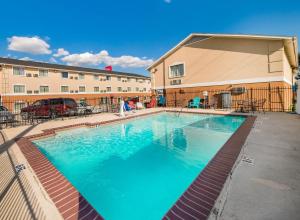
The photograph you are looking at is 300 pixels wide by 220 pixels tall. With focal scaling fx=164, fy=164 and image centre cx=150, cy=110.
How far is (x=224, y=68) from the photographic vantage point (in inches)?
626

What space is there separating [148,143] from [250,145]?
396 centimetres

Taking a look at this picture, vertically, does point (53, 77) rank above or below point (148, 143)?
above

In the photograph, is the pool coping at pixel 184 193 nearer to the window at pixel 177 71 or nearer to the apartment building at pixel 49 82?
the apartment building at pixel 49 82

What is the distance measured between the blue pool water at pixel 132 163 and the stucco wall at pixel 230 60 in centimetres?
822

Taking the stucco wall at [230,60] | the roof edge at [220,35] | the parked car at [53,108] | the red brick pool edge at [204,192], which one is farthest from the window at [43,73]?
the red brick pool edge at [204,192]

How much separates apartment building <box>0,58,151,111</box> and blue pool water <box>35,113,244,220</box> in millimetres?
9738

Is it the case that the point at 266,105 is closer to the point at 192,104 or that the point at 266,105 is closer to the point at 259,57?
the point at 259,57

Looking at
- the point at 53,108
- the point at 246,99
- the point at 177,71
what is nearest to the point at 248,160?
the point at 246,99

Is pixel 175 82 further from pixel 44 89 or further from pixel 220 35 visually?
pixel 44 89

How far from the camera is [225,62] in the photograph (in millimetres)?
15797

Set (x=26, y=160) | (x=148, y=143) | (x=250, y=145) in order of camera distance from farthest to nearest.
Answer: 1. (x=148, y=143)
2. (x=250, y=145)
3. (x=26, y=160)

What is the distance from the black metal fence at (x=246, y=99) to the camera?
13231 millimetres

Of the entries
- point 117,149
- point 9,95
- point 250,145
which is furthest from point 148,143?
point 9,95

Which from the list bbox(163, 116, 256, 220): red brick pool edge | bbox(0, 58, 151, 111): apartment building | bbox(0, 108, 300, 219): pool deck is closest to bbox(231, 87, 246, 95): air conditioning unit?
bbox(0, 108, 300, 219): pool deck
